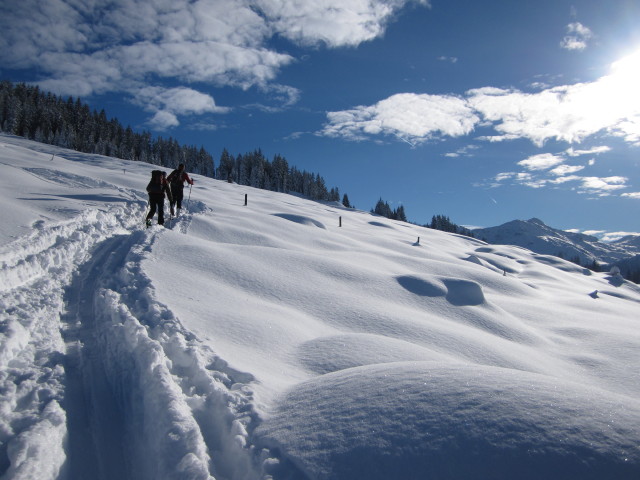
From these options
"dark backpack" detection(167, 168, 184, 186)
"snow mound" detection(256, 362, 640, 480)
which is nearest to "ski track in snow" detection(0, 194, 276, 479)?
"snow mound" detection(256, 362, 640, 480)

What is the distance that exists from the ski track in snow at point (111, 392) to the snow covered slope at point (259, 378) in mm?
15

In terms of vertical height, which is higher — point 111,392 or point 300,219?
point 300,219

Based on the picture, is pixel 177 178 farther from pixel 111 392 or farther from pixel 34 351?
pixel 111 392

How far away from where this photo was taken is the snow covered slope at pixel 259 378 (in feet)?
7.38

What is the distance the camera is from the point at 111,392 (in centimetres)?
331

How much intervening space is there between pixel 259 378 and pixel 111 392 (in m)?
1.40

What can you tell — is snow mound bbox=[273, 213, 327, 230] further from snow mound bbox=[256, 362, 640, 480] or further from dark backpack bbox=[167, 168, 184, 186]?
snow mound bbox=[256, 362, 640, 480]

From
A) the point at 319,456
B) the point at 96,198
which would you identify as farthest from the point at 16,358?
the point at 96,198

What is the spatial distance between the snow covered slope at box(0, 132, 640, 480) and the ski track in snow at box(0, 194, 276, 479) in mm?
15

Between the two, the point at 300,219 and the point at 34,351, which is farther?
the point at 300,219

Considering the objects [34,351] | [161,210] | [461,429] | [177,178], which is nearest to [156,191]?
[161,210]

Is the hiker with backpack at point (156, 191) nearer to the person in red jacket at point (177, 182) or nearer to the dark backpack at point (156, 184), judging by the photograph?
the dark backpack at point (156, 184)

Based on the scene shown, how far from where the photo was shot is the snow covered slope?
2250mm

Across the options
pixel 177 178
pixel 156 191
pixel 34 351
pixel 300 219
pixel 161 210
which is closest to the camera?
→ pixel 34 351
